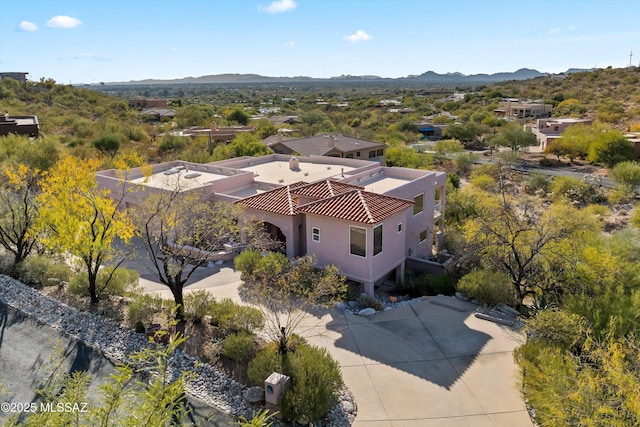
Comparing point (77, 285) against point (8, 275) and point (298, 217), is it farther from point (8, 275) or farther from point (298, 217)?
point (298, 217)

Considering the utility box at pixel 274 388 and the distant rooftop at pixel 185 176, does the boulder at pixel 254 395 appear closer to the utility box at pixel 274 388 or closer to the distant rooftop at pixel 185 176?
the utility box at pixel 274 388

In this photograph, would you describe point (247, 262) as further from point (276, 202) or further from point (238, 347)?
point (238, 347)

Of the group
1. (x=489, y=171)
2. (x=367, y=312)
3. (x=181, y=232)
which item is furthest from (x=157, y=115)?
(x=367, y=312)

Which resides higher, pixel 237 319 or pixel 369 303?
pixel 237 319

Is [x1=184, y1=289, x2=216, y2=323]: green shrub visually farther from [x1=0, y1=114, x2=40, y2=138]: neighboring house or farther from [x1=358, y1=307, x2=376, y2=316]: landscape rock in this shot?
[x1=0, y1=114, x2=40, y2=138]: neighboring house

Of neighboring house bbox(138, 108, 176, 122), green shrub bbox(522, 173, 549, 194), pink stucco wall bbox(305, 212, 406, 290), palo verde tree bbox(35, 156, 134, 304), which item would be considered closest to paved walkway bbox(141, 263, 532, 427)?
pink stucco wall bbox(305, 212, 406, 290)

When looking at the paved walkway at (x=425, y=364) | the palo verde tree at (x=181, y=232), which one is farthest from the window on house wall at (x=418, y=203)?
the palo verde tree at (x=181, y=232)

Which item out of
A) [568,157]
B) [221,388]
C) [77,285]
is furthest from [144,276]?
[568,157]
